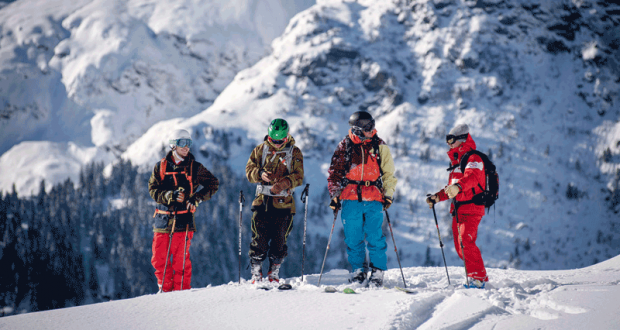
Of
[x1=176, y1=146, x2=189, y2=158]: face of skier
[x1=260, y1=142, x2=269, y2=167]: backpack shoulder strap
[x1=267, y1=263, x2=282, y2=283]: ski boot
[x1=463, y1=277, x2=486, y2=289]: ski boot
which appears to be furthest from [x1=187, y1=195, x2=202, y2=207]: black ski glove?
[x1=463, y1=277, x2=486, y2=289]: ski boot

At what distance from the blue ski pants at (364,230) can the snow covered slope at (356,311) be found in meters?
1.22

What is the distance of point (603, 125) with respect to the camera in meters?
132

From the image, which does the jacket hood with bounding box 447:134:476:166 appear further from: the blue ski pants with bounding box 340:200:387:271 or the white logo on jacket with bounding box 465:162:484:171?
the blue ski pants with bounding box 340:200:387:271

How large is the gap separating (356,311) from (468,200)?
9.94 ft

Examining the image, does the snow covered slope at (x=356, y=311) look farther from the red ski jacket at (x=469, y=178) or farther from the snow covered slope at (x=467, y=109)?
the snow covered slope at (x=467, y=109)

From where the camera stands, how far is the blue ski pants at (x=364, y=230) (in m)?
6.35

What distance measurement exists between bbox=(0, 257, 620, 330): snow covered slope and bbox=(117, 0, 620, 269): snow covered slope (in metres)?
77.2

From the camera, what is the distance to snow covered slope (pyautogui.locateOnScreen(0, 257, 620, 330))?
3.78m

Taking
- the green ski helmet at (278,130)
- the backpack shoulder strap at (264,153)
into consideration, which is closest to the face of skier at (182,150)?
the backpack shoulder strap at (264,153)

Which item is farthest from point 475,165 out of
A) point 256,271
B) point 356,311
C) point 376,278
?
point 256,271

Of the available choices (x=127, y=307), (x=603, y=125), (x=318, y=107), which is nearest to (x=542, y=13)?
(x=603, y=125)

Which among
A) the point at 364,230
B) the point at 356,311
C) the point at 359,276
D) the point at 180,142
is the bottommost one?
the point at 359,276

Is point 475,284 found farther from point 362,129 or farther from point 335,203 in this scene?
Result: point 362,129

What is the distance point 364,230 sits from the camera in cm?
654
